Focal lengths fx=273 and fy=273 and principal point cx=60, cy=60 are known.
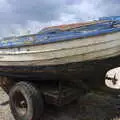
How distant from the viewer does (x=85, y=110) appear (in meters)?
6.09

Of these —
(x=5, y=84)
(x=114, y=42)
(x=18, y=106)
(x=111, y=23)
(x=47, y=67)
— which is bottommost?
(x=18, y=106)

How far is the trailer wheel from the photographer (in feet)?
17.5

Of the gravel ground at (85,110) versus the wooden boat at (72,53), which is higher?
the wooden boat at (72,53)

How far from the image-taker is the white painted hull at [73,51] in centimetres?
499

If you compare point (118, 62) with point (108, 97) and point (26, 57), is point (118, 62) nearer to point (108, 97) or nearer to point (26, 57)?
point (108, 97)

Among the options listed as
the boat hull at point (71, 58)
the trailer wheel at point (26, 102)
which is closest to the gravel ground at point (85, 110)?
the trailer wheel at point (26, 102)

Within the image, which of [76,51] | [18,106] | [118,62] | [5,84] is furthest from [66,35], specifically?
[5,84]

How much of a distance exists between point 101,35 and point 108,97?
2147 millimetres

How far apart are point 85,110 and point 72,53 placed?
63.1 inches

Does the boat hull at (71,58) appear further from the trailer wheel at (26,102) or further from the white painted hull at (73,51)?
the trailer wheel at (26,102)

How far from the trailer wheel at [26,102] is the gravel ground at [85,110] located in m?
0.34

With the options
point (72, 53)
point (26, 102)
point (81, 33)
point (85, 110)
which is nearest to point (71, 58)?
point (72, 53)

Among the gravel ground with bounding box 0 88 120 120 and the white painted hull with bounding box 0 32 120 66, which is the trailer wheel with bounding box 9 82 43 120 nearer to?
the gravel ground with bounding box 0 88 120 120

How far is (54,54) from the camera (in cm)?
529
